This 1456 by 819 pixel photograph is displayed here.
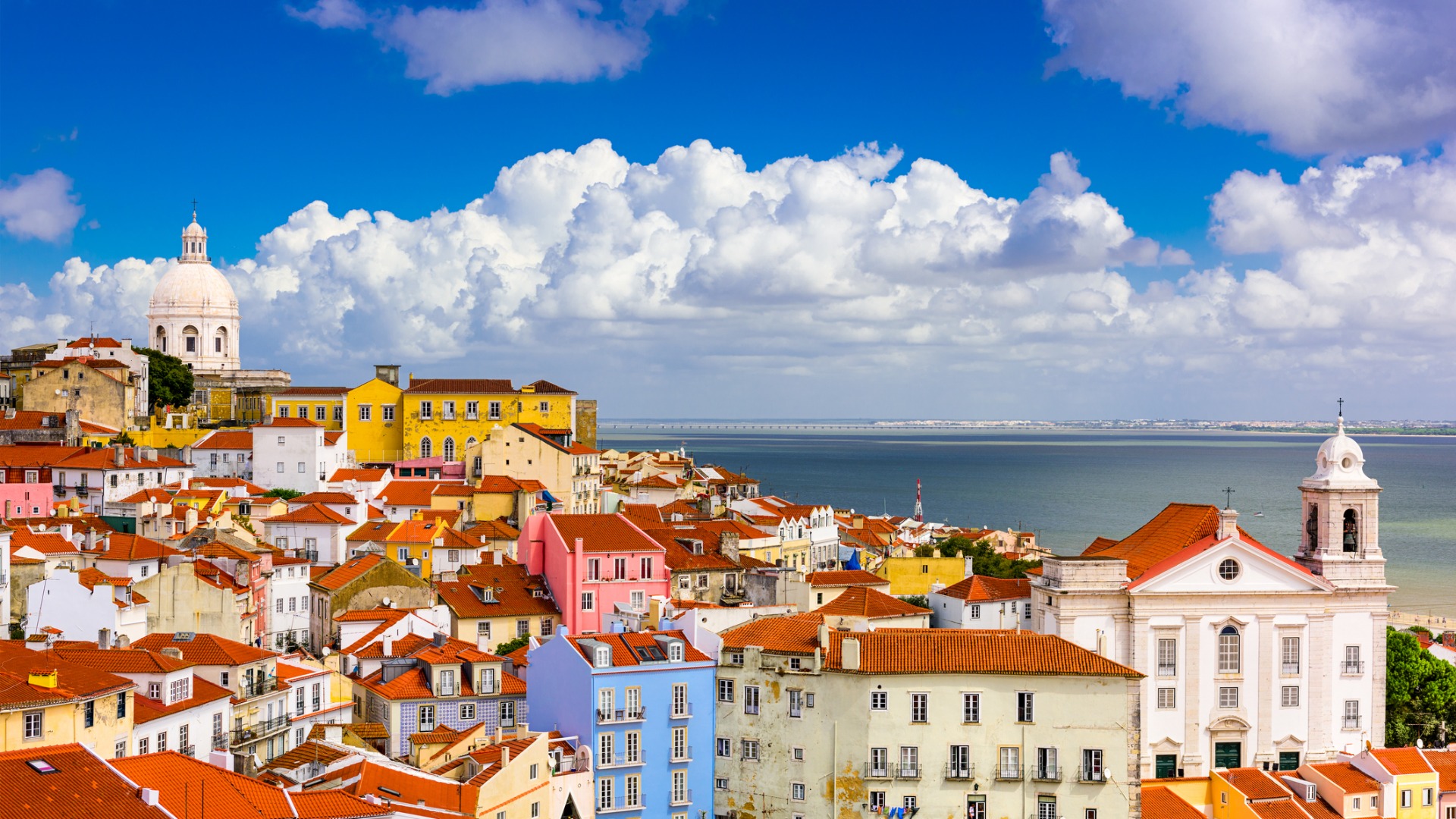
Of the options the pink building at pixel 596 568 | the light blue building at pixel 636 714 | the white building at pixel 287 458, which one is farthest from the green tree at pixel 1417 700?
the white building at pixel 287 458

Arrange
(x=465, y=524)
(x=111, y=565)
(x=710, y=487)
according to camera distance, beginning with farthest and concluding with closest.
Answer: (x=710, y=487) < (x=465, y=524) < (x=111, y=565)

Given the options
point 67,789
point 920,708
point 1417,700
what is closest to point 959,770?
point 920,708

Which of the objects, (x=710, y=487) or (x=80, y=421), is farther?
(x=710, y=487)

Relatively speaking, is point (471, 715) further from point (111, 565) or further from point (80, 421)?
point (80, 421)

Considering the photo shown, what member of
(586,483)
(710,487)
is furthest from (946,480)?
(586,483)

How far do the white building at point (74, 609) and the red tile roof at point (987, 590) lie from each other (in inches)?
957

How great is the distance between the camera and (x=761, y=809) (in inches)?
1414

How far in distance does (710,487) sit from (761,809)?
51.6m

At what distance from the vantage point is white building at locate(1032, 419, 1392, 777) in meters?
40.6

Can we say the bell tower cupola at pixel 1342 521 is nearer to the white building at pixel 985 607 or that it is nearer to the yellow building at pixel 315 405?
the white building at pixel 985 607

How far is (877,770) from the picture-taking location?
3500cm

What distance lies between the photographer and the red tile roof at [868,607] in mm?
42500

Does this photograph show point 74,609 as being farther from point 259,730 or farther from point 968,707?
point 968,707

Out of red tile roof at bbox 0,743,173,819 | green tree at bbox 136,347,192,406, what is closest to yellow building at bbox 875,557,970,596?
red tile roof at bbox 0,743,173,819
